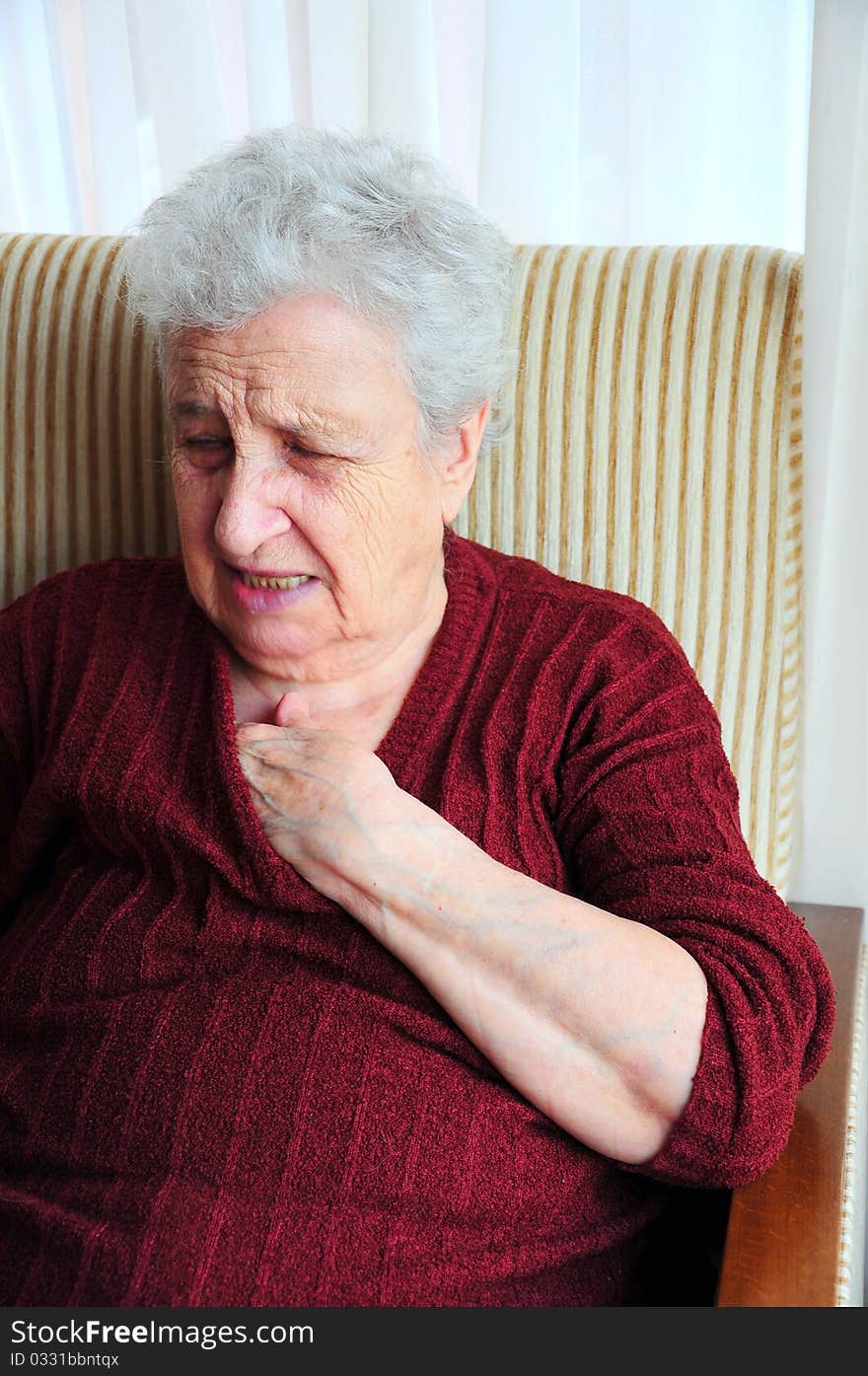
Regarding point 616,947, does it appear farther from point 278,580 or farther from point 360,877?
point 278,580

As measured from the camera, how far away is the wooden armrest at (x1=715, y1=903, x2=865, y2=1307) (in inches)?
37.9

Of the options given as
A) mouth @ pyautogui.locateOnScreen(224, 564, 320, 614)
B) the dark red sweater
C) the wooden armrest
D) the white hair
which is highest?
the white hair

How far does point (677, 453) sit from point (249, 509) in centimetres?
50

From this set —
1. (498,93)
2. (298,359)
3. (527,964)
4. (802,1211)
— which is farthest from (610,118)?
(802,1211)

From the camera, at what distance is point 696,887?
43.0 inches

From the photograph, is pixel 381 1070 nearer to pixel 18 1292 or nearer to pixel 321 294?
pixel 18 1292

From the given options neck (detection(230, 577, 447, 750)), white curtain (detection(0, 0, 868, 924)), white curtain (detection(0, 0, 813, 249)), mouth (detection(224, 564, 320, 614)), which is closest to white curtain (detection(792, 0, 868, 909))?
white curtain (detection(0, 0, 868, 924))

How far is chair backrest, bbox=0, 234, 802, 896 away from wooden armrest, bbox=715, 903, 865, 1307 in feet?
1.06

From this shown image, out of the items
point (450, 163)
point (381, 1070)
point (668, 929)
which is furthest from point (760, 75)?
point (381, 1070)

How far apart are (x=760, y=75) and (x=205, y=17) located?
763mm

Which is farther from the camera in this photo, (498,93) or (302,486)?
(498,93)

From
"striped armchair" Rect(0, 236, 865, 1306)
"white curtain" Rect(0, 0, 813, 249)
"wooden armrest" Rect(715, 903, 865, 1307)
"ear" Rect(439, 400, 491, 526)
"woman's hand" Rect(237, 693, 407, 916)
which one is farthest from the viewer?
"white curtain" Rect(0, 0, 813, 249)

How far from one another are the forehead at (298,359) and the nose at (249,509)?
0.05 metres

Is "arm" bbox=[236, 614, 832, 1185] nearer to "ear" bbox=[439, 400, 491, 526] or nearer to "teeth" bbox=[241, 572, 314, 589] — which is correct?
"teeth" bbox=[241, 572, 314, 589]
